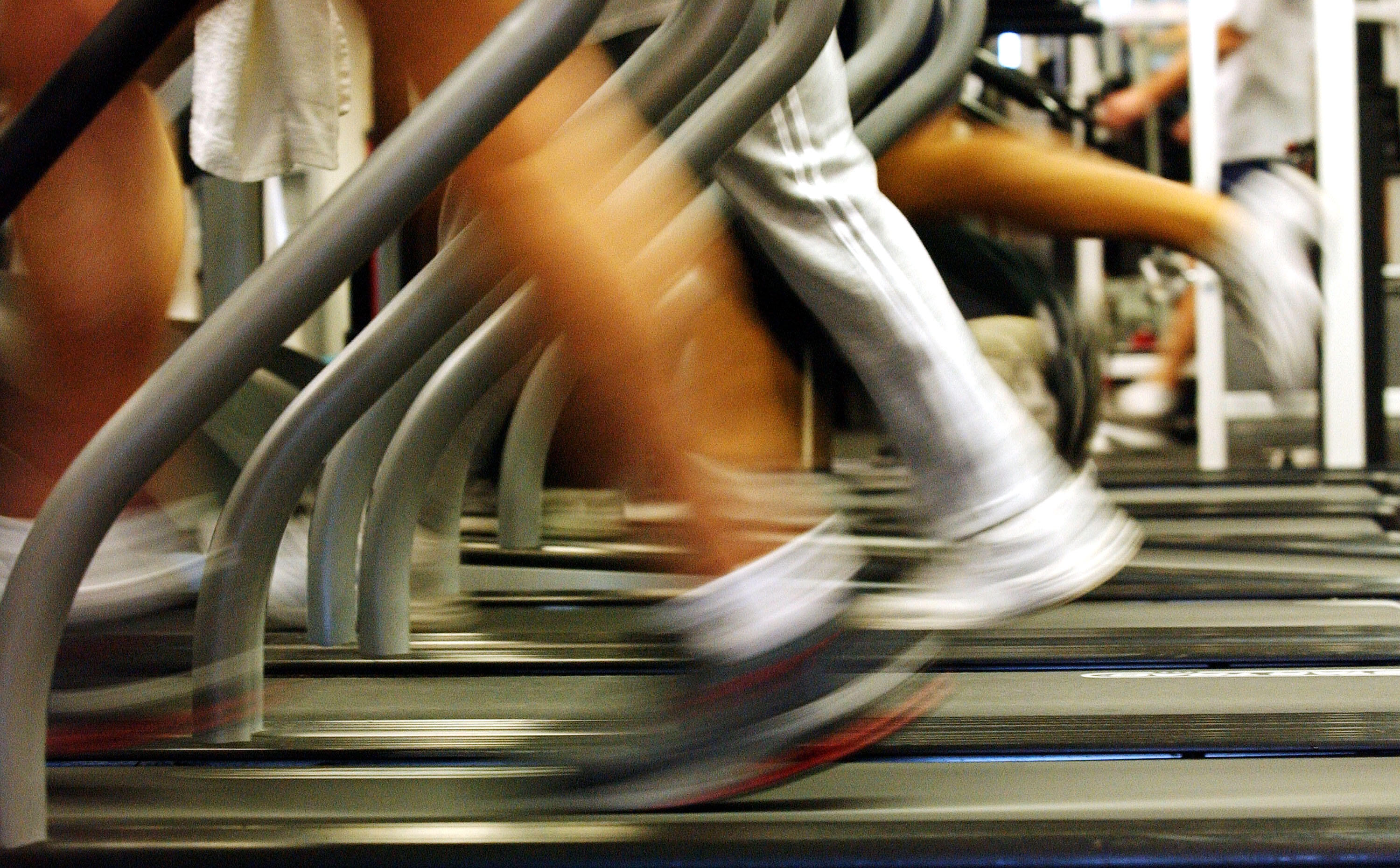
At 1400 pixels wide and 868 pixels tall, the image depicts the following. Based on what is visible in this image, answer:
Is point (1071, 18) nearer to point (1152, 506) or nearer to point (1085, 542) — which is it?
point (1152, 506)

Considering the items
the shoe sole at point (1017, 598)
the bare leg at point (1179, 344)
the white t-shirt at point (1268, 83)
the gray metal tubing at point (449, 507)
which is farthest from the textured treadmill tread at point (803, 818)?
the bare leg at point (1179, 344)

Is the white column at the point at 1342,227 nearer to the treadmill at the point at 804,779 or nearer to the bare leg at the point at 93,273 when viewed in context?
the treadmill at the point at 804,779

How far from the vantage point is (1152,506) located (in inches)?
91.6

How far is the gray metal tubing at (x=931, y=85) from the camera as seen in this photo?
5.04ft

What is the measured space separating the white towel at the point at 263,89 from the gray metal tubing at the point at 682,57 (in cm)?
44

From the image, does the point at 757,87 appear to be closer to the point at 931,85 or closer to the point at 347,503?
the point at 347,503

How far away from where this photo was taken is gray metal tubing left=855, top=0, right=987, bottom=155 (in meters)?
1.54

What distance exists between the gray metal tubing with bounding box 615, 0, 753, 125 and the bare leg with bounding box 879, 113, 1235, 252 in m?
0.82


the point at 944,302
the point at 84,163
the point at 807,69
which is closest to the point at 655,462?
the point at 807,69

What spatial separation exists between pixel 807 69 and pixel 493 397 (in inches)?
35.0

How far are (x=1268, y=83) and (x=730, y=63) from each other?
2.55 m

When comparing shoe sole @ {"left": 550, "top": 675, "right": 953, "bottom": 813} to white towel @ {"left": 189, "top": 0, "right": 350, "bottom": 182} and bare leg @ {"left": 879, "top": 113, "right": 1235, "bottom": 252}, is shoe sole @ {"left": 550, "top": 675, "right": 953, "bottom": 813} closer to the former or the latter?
white towel @ {"left": 189, "top": 0, "right": 350, "bottom": 182}

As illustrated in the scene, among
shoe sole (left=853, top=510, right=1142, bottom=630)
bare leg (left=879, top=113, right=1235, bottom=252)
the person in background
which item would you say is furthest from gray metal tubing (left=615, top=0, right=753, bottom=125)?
the person in background

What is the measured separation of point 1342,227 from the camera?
306 centimetres
